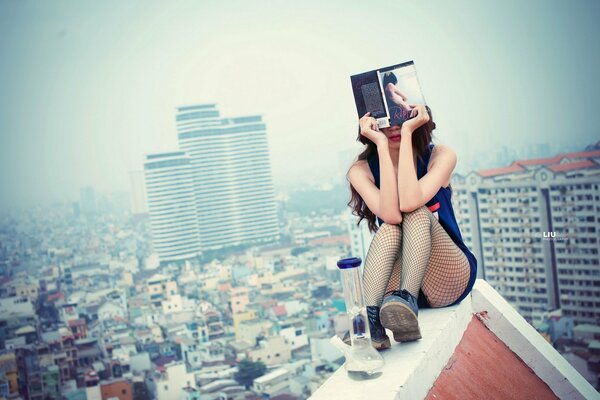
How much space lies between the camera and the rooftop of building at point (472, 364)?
98cm

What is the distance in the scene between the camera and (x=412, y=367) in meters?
1.00

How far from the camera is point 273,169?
3522 cm

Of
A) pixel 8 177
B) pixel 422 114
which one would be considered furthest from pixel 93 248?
pixel 422 114

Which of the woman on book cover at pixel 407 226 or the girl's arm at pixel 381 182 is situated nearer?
the woman on book cover at pixel 407 226

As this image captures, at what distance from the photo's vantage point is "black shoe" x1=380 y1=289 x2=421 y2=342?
1095mm

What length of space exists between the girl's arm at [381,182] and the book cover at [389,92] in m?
0.03

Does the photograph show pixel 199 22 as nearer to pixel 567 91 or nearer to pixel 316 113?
pixel 316 113

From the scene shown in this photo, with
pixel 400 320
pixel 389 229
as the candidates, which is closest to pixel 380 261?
pixel 389 229

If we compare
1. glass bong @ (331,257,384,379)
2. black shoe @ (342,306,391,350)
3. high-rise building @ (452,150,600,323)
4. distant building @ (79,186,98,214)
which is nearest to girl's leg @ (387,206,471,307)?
black shoe @ (342,306,391,350)

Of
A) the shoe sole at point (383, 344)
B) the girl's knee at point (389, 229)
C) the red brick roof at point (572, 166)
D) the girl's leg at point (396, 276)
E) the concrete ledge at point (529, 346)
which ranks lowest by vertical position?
the red brick roof at point (572, 166)

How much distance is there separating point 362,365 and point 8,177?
1322 inches

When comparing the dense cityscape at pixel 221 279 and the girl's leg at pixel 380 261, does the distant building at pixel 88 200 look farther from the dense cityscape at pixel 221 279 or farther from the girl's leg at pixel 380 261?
the girl's leg at pixel 380 261

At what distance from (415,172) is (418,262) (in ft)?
0.69

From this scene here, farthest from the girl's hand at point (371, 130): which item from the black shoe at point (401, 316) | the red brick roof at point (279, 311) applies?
the red brick roof at point (279, 311)
